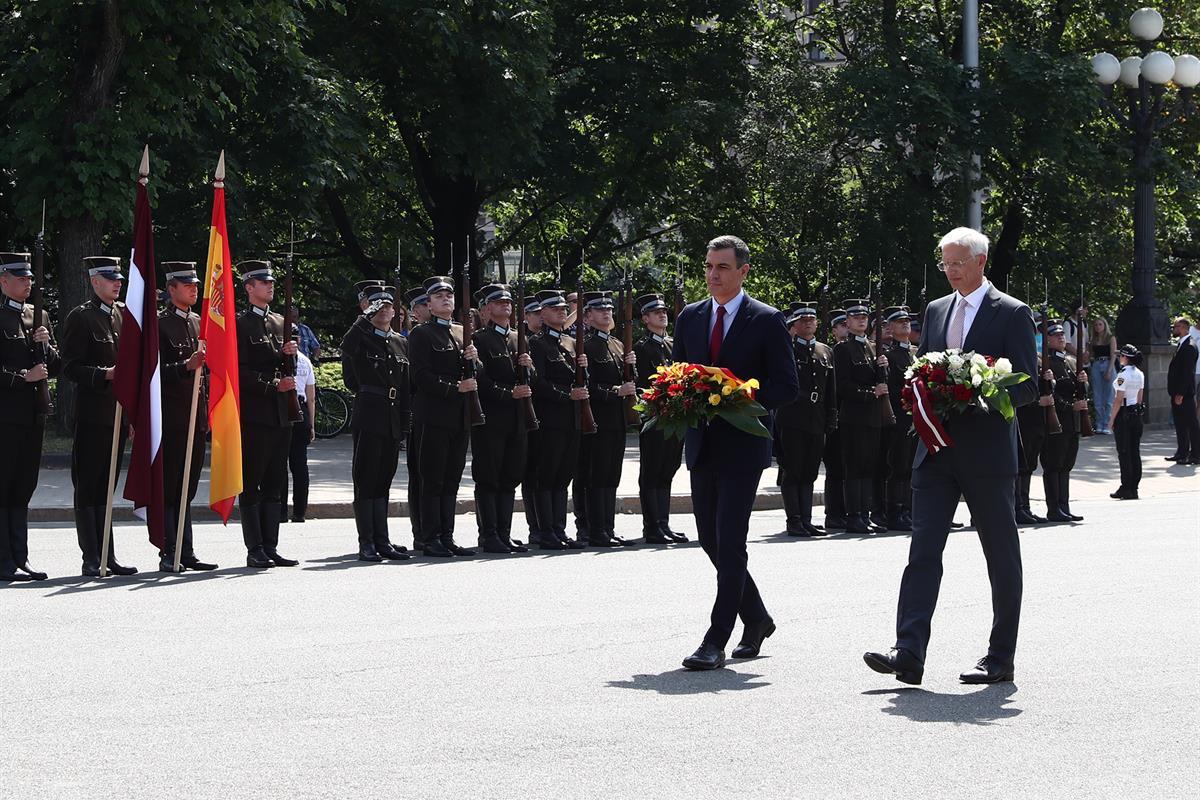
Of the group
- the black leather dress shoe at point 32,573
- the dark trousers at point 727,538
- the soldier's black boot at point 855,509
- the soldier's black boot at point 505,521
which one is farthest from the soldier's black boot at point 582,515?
the dark trousers at point 727,538

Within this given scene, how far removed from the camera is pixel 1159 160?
2894cm

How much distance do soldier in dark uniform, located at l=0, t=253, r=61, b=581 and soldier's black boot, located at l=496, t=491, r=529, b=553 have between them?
3525mm

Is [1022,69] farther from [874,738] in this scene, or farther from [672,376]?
[874,738]

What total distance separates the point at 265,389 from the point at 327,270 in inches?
812

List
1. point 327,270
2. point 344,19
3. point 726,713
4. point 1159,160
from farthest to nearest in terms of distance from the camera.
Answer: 1. point 327,270
2. point 1159,160
3. point 344,19
4. point 726,713

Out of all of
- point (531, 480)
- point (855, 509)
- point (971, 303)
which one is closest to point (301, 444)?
point (531, 480)

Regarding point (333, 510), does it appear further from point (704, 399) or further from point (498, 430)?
point (704, 399)

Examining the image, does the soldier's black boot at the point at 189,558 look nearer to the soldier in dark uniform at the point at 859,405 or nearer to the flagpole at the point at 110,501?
the flagpole at the point at 110,501

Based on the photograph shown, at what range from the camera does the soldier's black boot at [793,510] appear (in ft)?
50.1

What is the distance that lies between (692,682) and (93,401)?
19.1 feet

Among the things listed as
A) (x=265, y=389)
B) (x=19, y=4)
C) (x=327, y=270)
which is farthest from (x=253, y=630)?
(x=327, y=270)

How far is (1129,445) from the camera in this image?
19047mm

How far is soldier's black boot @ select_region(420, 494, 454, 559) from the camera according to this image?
13203 millimetres

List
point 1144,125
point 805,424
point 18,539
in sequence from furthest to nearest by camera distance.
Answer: point 1144,125 < point 805,424 < point 18,539
